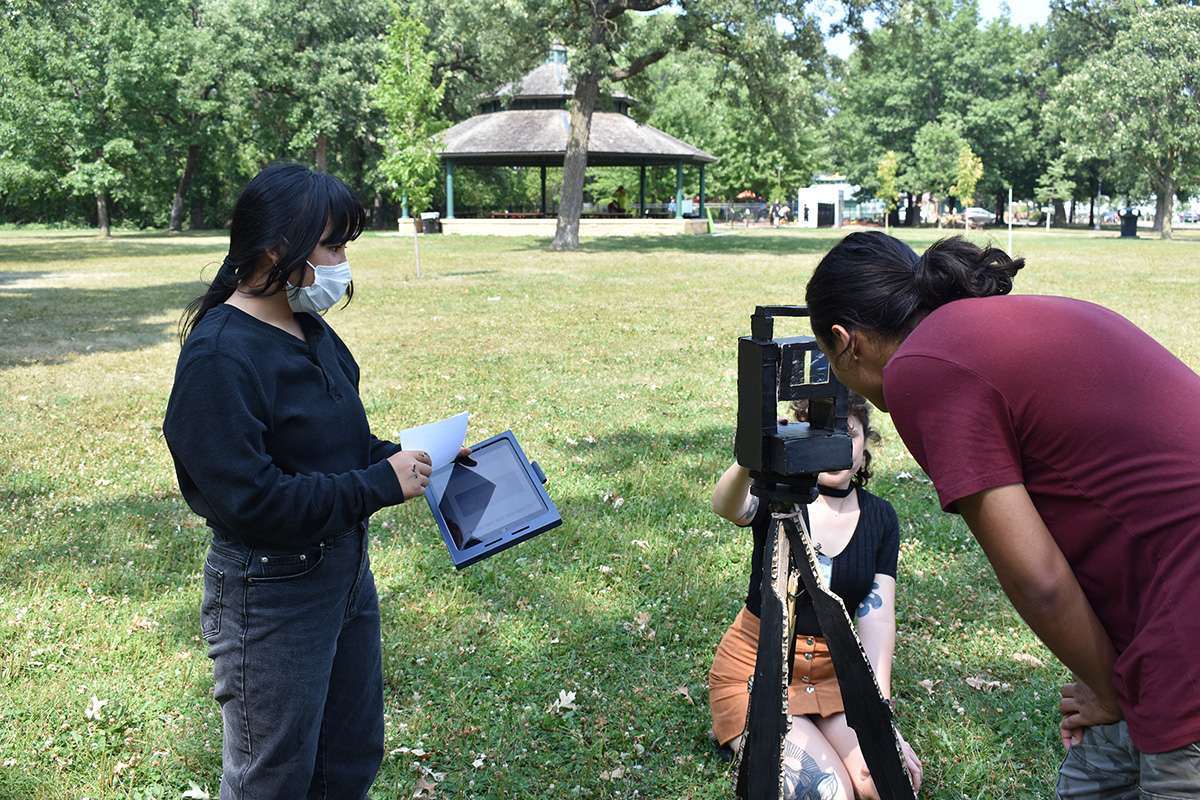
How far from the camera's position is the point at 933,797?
3.33 m

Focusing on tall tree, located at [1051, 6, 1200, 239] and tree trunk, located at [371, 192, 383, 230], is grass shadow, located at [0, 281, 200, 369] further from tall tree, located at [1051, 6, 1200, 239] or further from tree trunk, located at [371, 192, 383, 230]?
tall tree, located at [1051, 6, 1200, 239]

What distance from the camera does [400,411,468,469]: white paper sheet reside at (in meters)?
2.64

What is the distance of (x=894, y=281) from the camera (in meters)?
2.07

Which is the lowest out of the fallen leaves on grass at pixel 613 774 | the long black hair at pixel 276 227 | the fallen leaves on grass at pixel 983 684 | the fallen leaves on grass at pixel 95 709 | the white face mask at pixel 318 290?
the fallen leaves on grass at pixel 613 774

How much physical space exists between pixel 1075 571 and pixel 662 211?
45.4 metres

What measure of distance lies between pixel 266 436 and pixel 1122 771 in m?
2.11

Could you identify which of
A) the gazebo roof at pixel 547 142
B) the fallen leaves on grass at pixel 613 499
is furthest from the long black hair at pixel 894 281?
the gazebo roof at pixel 547 142

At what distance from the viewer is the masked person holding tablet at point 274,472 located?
2221 millimetres

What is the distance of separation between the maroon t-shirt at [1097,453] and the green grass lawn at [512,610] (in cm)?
6

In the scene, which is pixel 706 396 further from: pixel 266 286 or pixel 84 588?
pixel 266 286

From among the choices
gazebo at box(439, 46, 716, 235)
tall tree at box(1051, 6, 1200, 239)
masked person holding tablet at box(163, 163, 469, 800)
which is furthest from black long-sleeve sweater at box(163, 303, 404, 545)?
tall tree at box(1051, 6, 1200, 239)

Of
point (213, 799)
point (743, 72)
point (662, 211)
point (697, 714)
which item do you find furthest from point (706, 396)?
point (662, 211)

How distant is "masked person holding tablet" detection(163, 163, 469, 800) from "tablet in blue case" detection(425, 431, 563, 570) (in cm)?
34

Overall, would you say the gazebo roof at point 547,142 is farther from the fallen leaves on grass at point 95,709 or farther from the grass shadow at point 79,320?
the fallen leaves on grass at point 95,709
